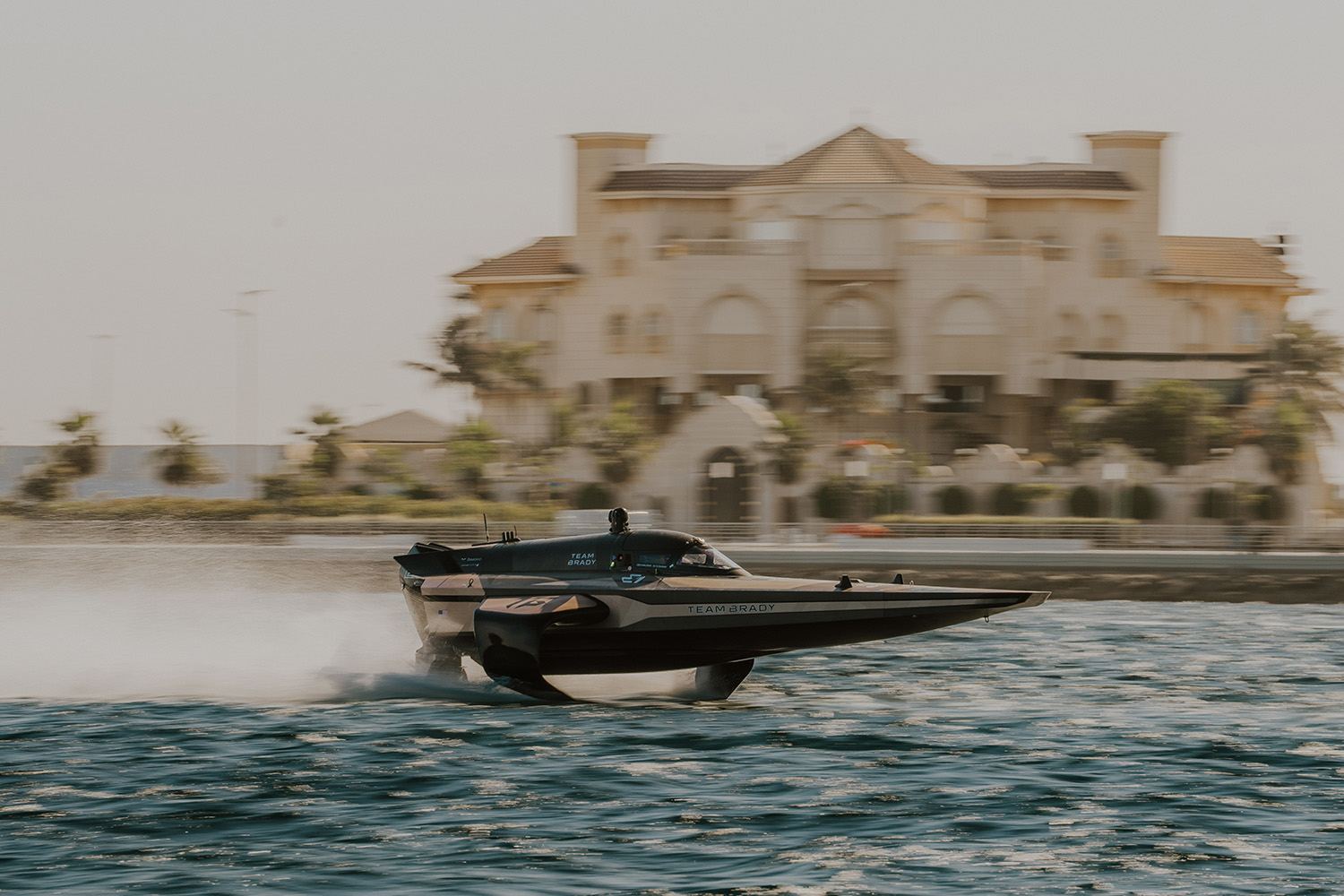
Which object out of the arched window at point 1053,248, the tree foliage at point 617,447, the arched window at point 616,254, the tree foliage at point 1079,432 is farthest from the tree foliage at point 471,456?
the arched window at point 1053,248

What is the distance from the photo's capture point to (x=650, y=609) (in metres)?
22.1

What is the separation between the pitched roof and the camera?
91.7 meters

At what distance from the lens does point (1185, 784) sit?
1720 centimetres

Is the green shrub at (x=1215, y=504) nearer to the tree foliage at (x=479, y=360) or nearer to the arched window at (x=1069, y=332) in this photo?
the arched window at (x=1069, y=332)

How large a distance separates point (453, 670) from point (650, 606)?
155 inches

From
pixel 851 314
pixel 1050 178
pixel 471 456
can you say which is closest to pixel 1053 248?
pixel 1050 178

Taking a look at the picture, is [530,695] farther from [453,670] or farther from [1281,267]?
[1281,267]

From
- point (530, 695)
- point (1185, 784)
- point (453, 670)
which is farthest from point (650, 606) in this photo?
point (1185, 784)

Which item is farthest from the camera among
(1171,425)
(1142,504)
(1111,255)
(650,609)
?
(1111,255)

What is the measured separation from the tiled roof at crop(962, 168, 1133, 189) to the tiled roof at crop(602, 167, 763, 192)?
39.5 feet

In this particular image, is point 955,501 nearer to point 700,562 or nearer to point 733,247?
point 733,247

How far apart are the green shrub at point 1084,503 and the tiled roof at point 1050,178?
21.0 m

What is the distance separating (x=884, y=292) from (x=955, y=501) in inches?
539

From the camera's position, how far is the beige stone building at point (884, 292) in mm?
75812
